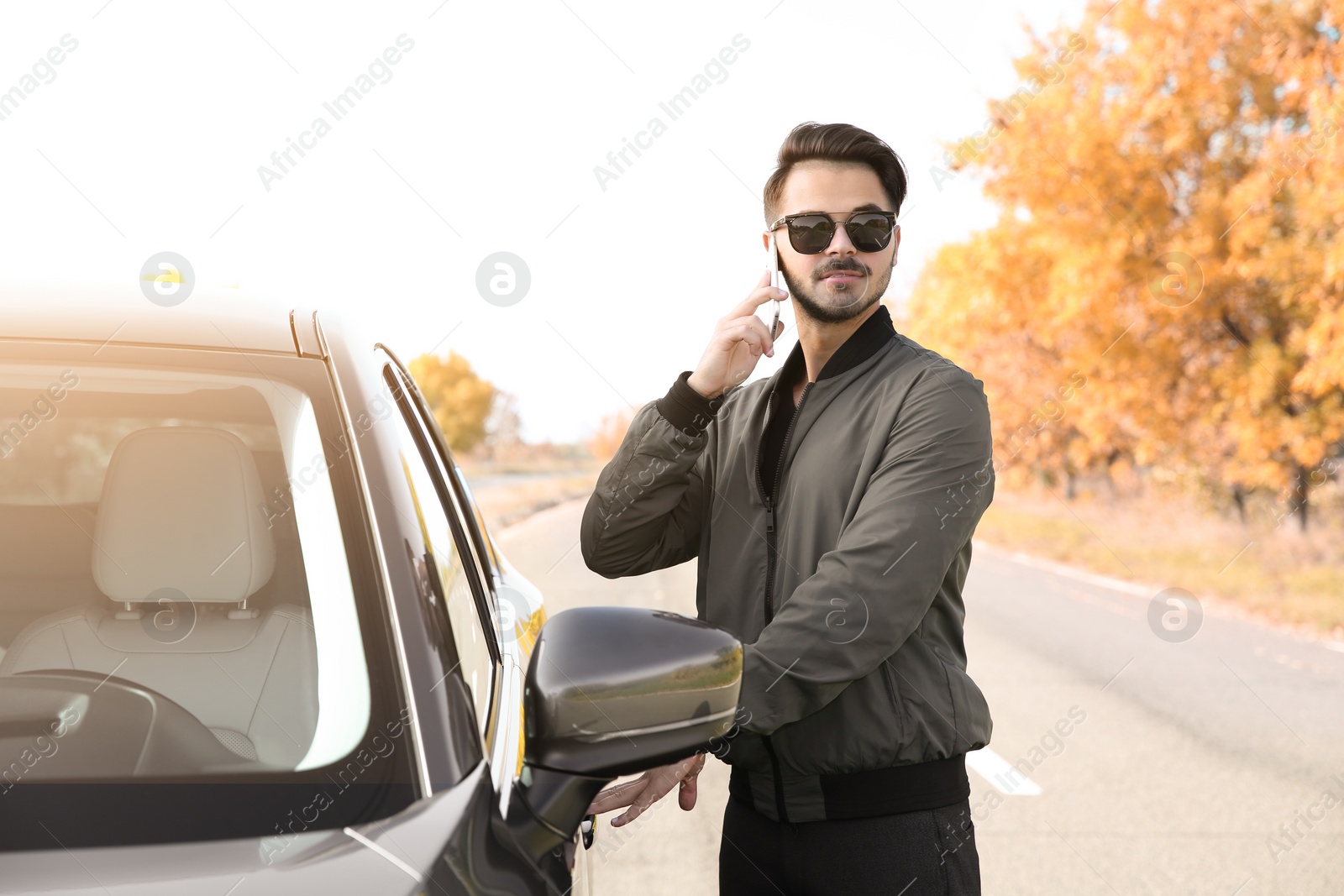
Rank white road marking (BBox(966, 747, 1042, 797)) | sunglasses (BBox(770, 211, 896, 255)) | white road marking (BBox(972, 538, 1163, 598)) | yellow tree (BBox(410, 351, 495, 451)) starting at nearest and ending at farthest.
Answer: sunglasses (BBox(770, 211, 896, 255)) < white road marking (BBox(966, 747, 1042, 797)) < white road marking (BBox(972, 538, 1163, 598)) < yellow tree (BBox(410, 351, 495, 451))

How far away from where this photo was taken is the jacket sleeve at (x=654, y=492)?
220 centimetres

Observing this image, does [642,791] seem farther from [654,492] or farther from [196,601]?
[196,601]

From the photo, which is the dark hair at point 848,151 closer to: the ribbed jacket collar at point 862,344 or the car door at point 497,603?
the ribbed jacket collar at point 862,344

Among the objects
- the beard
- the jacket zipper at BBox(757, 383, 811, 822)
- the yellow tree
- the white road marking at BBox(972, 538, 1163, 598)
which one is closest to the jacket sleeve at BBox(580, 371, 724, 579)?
the jacket zipper at BBox(757, 383, 811, 822)

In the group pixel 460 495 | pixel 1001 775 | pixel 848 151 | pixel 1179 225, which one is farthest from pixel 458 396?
pixel 848 151

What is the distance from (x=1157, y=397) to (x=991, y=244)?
10.5ft

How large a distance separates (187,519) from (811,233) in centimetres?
126

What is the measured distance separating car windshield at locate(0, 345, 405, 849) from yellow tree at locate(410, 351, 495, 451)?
75.6m

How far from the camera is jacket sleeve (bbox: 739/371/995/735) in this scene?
1854mm

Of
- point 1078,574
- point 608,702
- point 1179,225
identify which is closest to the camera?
point 608,702

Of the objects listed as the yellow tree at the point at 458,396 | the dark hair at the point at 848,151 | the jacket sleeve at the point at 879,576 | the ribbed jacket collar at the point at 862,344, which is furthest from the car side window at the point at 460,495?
the yellow tree at the point at 458,396

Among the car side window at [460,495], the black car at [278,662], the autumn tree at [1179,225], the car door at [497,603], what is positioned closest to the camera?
the black car at [278,662]

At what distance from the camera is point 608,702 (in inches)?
54.7

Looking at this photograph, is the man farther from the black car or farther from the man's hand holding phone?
the black car
